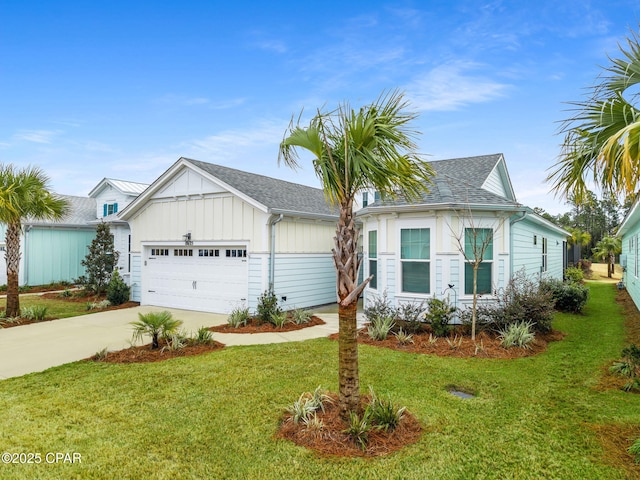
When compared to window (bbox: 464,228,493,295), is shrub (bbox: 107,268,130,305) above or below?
below

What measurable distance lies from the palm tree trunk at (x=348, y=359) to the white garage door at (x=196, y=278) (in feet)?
25.2

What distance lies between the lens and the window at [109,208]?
804 inches

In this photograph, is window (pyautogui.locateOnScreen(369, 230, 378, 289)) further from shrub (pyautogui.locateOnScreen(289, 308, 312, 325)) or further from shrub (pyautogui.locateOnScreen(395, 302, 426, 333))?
shrub (pyautogui.locateOnScreen(289, 308, 312, 325))

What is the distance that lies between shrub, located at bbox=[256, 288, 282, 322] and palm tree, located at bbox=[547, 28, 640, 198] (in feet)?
24.5

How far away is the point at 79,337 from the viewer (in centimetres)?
873

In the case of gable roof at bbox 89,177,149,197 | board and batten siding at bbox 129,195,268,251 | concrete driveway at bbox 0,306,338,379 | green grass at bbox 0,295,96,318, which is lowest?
green grass at bbox 0,295,96,318

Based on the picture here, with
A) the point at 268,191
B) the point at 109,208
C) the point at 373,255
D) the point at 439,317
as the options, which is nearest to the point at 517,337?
the point at 439,317

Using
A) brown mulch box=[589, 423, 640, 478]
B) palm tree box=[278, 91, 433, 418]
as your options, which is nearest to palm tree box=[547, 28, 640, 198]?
palm tree box=[278, 91, 433, 418]

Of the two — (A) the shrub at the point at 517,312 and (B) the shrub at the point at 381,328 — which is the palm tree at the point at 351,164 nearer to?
(B) the shrub at the point at 381,328

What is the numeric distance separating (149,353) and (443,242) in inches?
277

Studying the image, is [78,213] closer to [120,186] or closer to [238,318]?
[120,186]

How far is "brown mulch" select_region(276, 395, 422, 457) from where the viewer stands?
3670mm

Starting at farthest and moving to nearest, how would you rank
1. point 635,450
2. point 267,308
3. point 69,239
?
1. point 69,239
2. point 267,308
3. point 635,450

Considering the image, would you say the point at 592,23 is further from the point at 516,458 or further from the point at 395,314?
the point at 516,458
